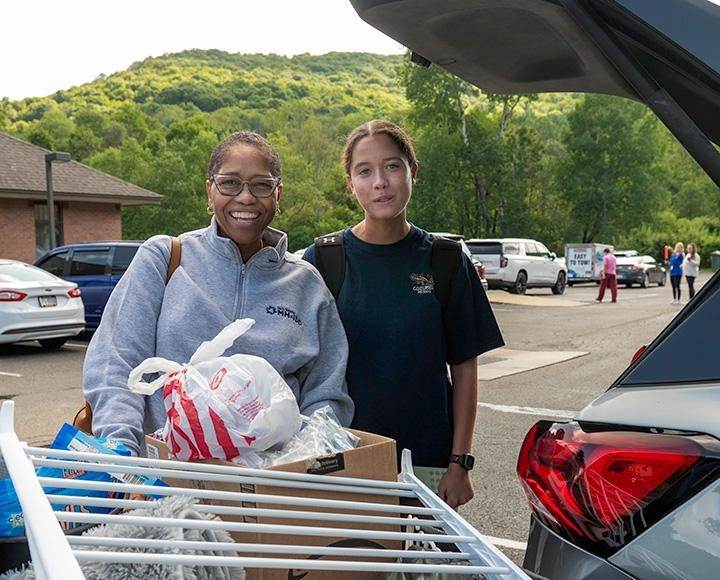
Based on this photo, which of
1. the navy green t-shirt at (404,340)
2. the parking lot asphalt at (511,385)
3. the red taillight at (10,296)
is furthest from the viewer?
the red taillight at (10,296)

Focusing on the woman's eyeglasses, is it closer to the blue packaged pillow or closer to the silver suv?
the blue packaged pillow

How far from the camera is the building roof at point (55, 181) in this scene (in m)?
23.8

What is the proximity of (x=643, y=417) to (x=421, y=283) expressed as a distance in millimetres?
1127

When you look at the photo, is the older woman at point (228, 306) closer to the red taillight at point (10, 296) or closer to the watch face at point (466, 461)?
the watch face at point (466, 461)

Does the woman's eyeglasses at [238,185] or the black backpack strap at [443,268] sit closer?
the woman's eyeglasses at [238,185]

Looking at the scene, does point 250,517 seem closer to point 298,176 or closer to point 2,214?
point 2,214

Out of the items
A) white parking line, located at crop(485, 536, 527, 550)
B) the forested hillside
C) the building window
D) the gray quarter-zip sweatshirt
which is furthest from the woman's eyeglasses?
the forested hillside

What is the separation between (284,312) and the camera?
81.7 inches

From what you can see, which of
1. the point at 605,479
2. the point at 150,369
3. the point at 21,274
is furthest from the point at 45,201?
the point at 605,479

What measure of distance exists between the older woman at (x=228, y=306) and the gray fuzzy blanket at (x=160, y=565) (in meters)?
0.59

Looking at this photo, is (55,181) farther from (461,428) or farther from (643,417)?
(643,417)

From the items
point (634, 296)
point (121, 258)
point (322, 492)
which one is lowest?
point (634, 296)

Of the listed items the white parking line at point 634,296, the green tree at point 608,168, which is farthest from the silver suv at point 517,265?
the green tree at point 608,168

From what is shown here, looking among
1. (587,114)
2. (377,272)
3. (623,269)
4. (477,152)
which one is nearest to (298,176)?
(477,152)
